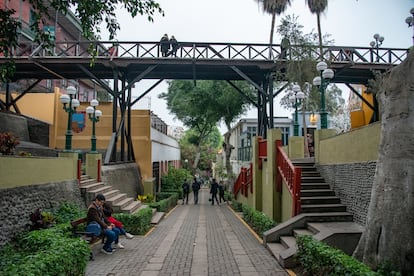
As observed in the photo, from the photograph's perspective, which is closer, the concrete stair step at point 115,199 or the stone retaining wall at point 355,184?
the stone retaining wall at point 355,184

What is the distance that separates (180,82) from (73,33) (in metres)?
9.13

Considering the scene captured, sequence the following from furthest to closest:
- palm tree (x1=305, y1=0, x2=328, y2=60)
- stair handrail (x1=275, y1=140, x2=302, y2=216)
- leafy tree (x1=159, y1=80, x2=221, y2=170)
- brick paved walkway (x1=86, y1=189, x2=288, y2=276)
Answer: leafy tree (x1=159, y1=80, x2=221, y2=170) < palm tree (x1=305, y1=0, x2=328, y2=60) < stair handrail (x1=275, y1=140, x2=302, y2=216) < brick paved walkway (x1=86, y1=189, x2=288, y2=276)

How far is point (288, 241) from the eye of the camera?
7.65 meters

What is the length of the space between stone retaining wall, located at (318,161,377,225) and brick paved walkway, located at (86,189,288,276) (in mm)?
2267

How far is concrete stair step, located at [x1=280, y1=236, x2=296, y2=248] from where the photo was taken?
24.3 feet

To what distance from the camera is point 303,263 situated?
19.2ft

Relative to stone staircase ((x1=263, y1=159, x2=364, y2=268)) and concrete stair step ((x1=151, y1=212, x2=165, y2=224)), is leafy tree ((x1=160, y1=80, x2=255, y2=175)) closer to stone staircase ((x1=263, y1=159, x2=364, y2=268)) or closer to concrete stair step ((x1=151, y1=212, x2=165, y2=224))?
concrete stair step ((x1=151, y1=212, x2=165, y2=224))

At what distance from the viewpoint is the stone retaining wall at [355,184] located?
7504 millimetres

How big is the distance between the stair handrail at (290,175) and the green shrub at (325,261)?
2.39m

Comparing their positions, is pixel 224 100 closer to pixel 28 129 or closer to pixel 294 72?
pixel 294 72

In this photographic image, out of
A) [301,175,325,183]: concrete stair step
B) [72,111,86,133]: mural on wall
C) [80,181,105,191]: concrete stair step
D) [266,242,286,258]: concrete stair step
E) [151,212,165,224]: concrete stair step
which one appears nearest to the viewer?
[266,242,286,258]: concrete stair step

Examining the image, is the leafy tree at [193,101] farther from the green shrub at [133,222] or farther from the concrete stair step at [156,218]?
the green shrub at [133,222]

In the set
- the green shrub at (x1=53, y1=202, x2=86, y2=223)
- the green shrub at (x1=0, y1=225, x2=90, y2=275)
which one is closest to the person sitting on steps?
the green shrub at (x1=0, y1=225, x2=90, y2=275)

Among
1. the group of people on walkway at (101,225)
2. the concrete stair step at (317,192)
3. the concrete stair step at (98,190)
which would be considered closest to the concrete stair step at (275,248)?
the concrete stair step at (317,192)
